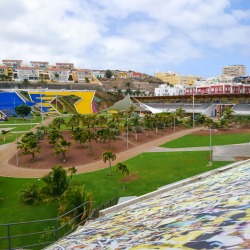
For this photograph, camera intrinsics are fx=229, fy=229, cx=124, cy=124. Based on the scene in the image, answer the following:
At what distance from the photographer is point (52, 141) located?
27.6 metres

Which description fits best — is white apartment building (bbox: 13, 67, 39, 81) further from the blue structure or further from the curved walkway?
the curved walkway

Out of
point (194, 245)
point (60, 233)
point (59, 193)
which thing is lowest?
point (60, 233)

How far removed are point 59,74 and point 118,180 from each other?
108m

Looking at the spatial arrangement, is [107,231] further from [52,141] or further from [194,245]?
[52,141]

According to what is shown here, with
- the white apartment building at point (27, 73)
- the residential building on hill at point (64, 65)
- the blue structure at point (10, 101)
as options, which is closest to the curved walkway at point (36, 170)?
the blue structure at point (10, 101)

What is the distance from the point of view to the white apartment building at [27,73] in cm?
11512

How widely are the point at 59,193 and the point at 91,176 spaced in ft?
23.8

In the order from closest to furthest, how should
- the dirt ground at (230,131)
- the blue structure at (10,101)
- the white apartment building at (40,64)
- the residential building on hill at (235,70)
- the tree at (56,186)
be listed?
the tree at (56,186) < the dirt ground at (230,131) < the blue structure at (10,101) < the white apartment building at (40,64) < the residential building on hill at (235,70)

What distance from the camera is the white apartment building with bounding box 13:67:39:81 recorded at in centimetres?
11512

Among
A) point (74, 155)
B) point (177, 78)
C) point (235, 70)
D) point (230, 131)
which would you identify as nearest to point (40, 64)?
point (177, 78)

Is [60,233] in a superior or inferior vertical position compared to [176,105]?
inferior

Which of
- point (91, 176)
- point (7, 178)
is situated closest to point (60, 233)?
point (91, 176)

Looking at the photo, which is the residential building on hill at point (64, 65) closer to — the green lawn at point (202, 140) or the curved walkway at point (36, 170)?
the curved walkway at point (36, 170)

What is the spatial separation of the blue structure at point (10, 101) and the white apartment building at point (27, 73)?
35.4m
